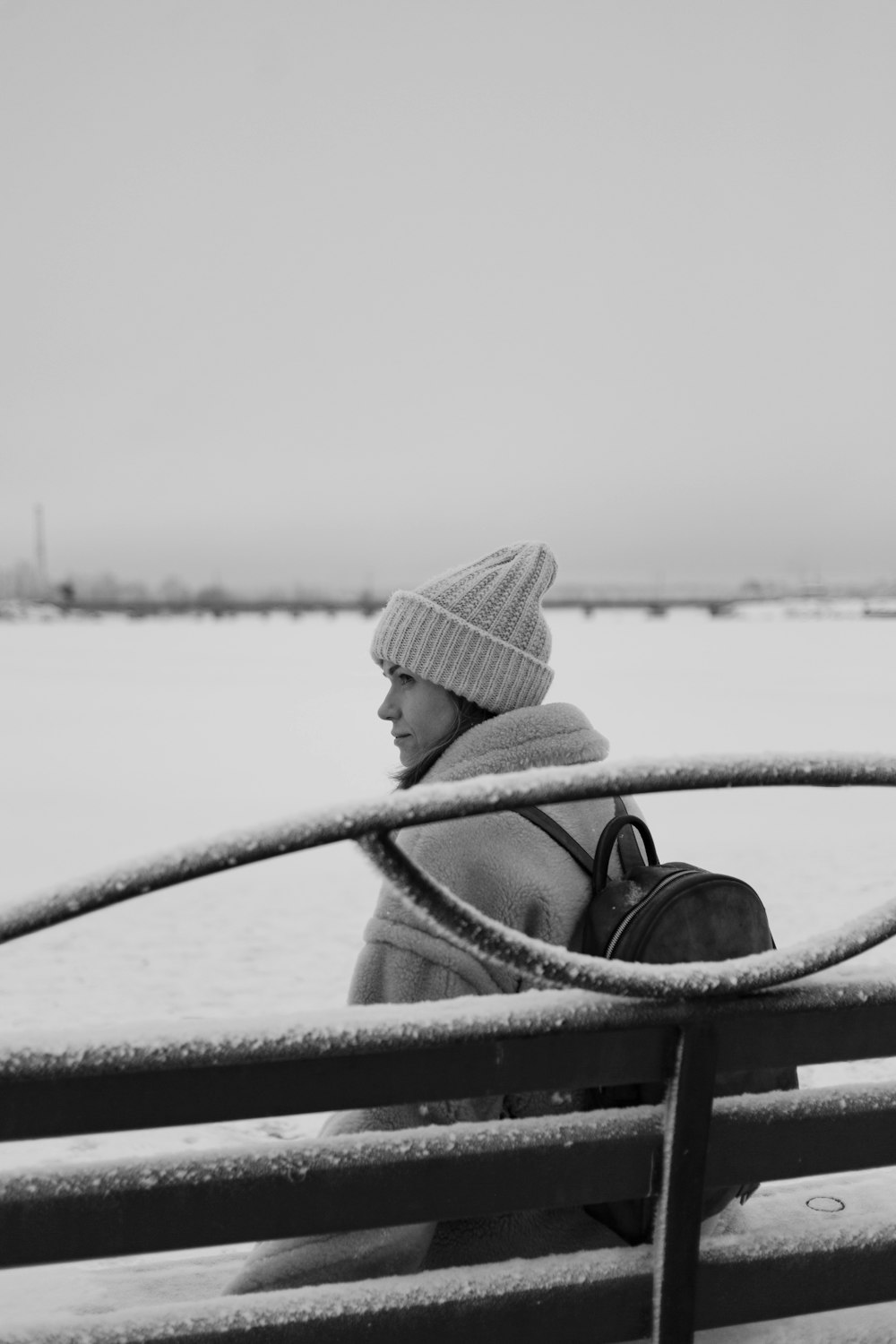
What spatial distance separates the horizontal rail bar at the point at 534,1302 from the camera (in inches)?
51.1

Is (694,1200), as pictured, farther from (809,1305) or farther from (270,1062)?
(270,1062)

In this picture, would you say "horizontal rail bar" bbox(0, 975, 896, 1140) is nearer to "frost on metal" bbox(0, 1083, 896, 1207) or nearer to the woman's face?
"frost on metal" bbox(0, 1083, 896, 1207)

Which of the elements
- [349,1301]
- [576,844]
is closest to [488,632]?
[576,844]

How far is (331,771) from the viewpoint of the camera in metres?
12.3

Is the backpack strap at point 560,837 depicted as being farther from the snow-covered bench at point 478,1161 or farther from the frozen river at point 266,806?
the frozen river at point 266,806

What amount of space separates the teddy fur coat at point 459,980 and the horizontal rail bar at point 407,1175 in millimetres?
257

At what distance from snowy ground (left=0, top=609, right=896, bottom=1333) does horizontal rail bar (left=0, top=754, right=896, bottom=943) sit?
1.45 feet

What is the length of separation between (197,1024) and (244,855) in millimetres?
209

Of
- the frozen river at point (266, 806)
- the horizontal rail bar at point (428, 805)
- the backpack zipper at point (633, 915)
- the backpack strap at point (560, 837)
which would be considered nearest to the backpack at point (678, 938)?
Result: the backpack zipper at point (633, 915)

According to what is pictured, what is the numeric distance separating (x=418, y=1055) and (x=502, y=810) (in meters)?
0.28

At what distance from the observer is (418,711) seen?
2404 millimetres

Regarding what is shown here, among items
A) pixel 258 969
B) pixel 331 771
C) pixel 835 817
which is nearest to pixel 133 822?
pixel 331 771

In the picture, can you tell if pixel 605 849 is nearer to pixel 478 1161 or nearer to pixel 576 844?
pixel 576 844

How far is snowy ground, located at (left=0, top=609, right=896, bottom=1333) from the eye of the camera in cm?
521
